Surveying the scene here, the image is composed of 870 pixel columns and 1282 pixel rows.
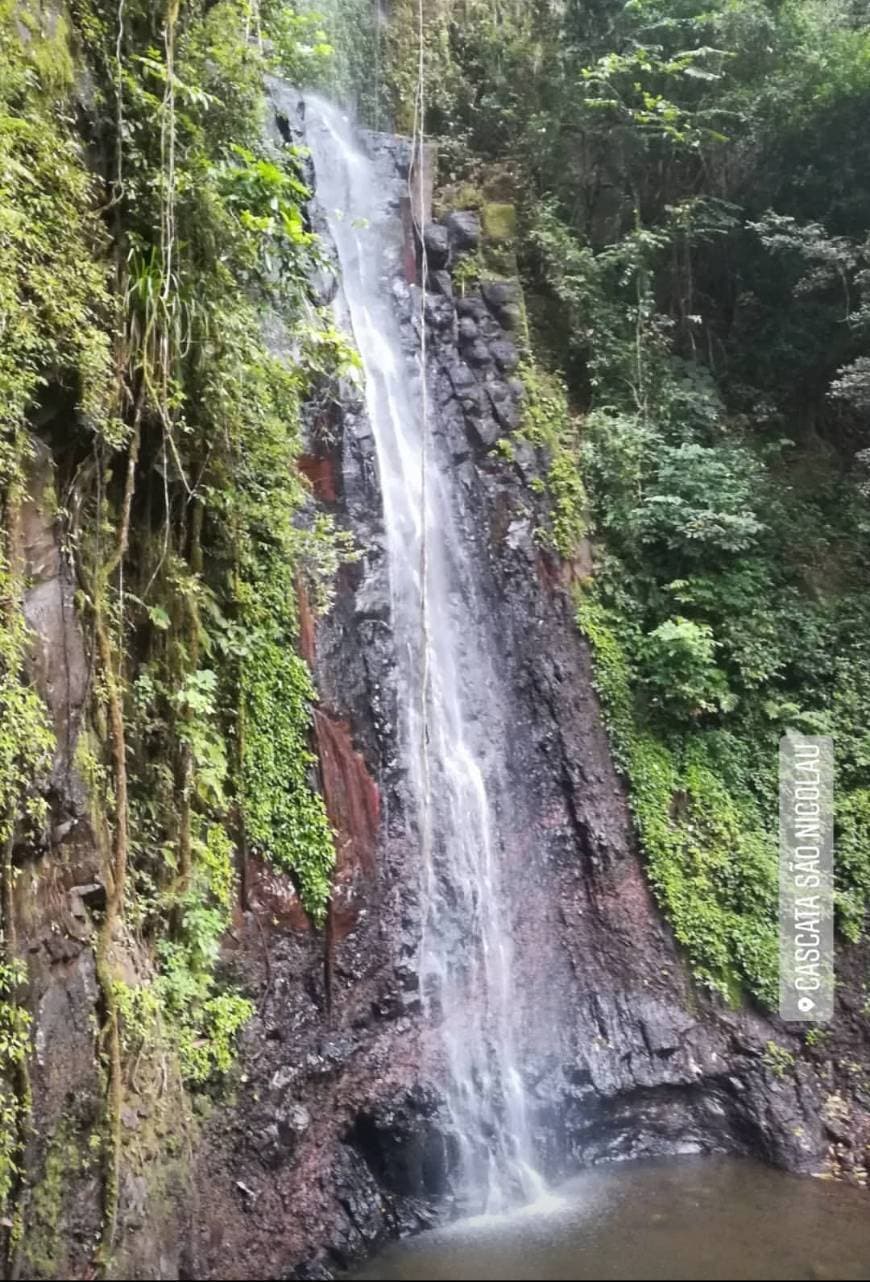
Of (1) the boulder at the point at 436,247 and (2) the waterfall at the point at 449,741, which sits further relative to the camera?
(1) the boulder at the point at 436,247

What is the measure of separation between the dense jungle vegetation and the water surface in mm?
1601

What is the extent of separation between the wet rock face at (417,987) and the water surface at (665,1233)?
0.37 m

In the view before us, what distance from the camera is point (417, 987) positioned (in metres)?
7.06

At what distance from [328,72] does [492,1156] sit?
44.9 feet

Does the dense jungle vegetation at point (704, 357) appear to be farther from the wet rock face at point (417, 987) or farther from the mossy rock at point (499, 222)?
the wet rock face at point (417, 987)

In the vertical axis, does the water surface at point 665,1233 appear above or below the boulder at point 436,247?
below

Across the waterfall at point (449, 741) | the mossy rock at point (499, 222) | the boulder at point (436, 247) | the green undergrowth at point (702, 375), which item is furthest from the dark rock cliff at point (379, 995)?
the mossy rock at point (499, 222)

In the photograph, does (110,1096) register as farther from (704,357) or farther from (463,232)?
(704,357)

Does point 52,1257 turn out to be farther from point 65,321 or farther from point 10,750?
point 65,321

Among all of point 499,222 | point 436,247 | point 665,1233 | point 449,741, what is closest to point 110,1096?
point 665,1233

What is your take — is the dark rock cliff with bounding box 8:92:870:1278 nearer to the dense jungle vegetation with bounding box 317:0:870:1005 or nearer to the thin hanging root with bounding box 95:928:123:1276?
the thin hanging root with bounding box 95:928:123:1276

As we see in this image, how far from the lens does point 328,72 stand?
12781 mm

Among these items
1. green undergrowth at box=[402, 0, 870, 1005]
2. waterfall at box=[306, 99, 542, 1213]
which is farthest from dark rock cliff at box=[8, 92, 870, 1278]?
green undergrowth at box=[402, 0, 870, 1005]

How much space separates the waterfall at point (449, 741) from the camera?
6.95m
